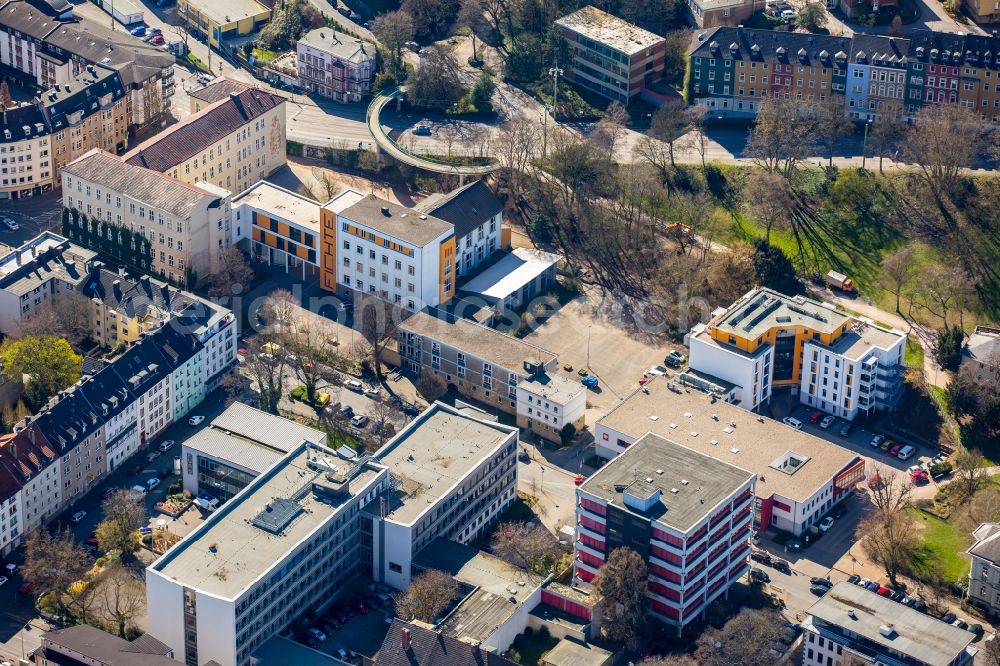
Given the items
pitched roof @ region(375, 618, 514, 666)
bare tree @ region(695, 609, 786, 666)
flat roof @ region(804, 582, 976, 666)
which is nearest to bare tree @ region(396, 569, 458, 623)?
pitched roof @ region(375, 618, 514, 666)

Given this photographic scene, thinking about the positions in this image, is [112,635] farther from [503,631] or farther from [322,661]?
[503,631]

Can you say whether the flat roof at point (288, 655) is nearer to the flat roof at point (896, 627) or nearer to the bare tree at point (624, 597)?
the bare tree at point (624, 597)

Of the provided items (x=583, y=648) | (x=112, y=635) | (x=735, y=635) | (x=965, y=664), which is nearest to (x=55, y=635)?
(x=112, y=635)

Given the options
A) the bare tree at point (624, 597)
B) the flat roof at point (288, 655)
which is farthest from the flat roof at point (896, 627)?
the flat roof at point (288, 655)

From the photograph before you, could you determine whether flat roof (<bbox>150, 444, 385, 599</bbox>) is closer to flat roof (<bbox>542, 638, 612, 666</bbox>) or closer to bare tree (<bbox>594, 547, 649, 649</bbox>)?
flat roof (<bbox>542, 638, 612, 666</bbox>)

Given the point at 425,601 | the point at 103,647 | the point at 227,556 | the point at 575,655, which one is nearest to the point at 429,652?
the point at 425,601

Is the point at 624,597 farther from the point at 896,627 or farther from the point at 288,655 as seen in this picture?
the point at 288,655
